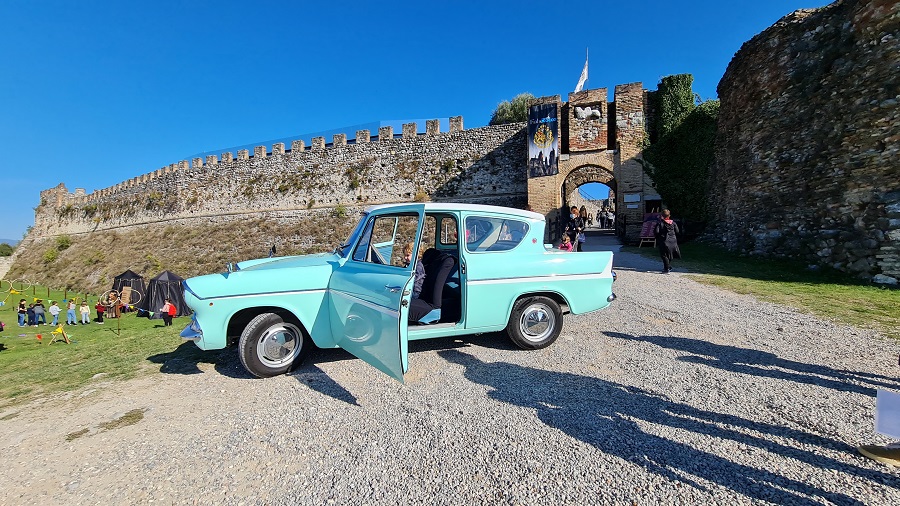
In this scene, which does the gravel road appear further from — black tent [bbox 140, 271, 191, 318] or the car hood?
black tent [bbox 140, 271, 191, 318]

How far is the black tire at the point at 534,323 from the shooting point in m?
4.52

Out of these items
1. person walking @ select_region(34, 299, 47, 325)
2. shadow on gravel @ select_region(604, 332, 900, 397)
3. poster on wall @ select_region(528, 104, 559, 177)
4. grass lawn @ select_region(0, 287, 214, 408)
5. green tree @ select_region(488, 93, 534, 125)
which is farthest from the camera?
green tree @ select_region(488, 93, 534, 125)

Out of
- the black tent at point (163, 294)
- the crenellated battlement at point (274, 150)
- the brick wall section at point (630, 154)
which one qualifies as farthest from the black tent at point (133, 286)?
the brick wall section at point (630, 154)

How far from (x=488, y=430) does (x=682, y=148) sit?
1781 centimetres

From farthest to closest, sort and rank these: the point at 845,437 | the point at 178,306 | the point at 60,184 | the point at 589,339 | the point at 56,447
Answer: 1. the point at 60,184
2. the point at 178,306
3. the point at 589,339
4. the point at 56,447
5. the point at 845,437

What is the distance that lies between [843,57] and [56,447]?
1495 cm

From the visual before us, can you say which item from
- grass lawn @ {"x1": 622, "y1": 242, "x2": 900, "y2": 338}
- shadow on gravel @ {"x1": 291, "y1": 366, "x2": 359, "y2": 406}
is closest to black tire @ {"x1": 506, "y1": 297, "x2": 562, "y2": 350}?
shadow on gravel @ {"x1": 291, "y1": 366, "x2": 359, "y2": 406}

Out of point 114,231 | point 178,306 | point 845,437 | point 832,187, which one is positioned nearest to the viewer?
point 845,437

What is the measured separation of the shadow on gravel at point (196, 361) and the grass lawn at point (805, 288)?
314 inches

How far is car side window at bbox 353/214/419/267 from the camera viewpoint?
13.5 ft

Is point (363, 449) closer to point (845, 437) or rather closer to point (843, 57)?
point (845, 437)

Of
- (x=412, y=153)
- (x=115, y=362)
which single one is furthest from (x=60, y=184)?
(x=115, y=362)

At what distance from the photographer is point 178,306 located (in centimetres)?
1809

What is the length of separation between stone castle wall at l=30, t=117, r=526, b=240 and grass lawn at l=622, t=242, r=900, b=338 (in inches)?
464
